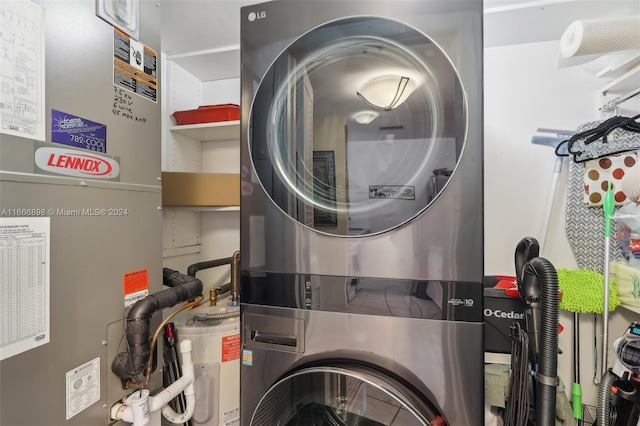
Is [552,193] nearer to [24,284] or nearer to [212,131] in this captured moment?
[212,131]

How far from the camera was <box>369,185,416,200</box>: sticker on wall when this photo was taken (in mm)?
757

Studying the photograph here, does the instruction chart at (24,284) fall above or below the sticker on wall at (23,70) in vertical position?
below

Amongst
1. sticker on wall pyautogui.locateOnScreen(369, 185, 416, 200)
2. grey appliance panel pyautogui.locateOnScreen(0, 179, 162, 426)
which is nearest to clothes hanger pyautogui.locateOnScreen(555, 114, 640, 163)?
sticker on wall pyautogui.locateOnScreen(369, 185, 416, 200)

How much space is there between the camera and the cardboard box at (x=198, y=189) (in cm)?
143

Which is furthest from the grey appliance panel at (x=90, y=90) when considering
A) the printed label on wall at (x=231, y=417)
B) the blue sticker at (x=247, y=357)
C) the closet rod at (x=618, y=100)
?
the closet rod at (x=618, y=100)

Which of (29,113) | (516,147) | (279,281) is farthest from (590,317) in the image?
(29,113)

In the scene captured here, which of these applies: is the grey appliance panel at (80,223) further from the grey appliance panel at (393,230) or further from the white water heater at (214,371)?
the grey appliance panel at (393,230)

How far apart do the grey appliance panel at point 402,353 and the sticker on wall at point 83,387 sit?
0.47 metres

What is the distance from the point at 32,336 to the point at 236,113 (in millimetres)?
1187

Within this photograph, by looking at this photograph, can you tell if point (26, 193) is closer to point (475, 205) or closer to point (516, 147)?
point (475, 205)

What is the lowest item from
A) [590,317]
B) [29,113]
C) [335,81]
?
[590,317]

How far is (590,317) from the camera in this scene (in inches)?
52.8

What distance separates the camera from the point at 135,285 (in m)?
0.98

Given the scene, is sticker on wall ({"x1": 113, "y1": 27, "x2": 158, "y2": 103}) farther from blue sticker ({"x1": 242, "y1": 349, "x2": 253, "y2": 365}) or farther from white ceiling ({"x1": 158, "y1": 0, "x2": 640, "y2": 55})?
blue sticker ({"x1": 242, "y1": 349, "x2": 253, "y2": 365})
